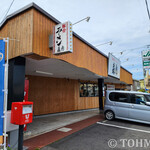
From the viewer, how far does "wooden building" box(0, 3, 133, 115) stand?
4.10m

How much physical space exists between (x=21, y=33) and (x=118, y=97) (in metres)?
6.04

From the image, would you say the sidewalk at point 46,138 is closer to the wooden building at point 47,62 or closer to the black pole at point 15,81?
the black pole at point 15,81

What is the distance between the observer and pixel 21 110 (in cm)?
342

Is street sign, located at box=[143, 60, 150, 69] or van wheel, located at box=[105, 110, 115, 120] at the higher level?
street sign, located at box=[143, 60, 150, 69]

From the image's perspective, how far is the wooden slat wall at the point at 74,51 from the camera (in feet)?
13.5

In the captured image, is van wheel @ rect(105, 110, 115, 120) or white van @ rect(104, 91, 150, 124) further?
van wheel @ rect(105, 110, 115, 120)

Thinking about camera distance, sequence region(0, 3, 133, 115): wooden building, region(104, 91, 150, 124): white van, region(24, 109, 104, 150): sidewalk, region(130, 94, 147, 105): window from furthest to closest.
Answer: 1. region(130, 94, 147, 105): window
2. region(104, 91, 150, 124): white van
3. region(24, 109, 104, 150): sidewalk
4. region(0, 3, 133, 115): wooden building

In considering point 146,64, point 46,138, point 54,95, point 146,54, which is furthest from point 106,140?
point 146,54

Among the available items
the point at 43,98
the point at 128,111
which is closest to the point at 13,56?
the point at 43,98

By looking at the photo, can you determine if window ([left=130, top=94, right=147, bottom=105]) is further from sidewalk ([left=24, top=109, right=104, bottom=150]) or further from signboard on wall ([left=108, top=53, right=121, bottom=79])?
sidewalk ([left=24, top=109, right=104, bottom=150])

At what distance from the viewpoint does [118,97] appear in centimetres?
767

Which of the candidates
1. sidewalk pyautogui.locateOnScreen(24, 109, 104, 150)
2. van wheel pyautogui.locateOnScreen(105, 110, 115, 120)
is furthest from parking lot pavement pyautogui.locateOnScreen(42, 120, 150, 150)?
van wheel pyautogui.locateOnScreen(105, 110, 115, 120)

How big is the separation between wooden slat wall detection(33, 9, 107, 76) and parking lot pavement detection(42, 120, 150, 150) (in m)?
2.96

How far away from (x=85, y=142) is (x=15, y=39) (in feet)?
13.8
